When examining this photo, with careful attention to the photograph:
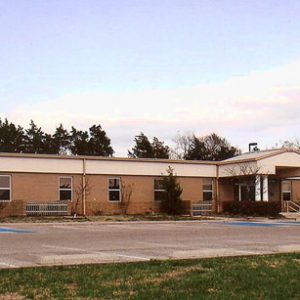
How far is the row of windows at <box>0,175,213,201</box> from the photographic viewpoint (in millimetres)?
36688

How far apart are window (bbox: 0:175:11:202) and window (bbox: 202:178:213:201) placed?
14.8 metres

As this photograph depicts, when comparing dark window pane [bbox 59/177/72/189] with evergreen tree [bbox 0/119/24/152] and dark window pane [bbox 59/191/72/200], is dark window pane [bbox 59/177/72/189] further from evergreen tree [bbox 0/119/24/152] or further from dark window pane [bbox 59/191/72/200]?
evergreen tree [bbox 0/119/24/152]

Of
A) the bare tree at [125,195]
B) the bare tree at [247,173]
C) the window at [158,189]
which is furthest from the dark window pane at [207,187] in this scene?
the bare tree at [125,195]

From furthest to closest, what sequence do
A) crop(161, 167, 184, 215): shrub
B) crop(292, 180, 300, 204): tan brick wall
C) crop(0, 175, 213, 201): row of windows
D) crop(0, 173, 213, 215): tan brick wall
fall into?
crop(292, 180, 300, 204): tan brick wall, crop(161, 167, 184, 215): shrub, crop(0, 173, 213, 215): tan brick wall, crop(0, 175, 213, 201): row of windows

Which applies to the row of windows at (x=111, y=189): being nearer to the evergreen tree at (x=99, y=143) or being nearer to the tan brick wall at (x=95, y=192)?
the tan brick wall at (x=95, y=192)

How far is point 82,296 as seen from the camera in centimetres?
772

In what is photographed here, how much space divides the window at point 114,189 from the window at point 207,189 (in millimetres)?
7113

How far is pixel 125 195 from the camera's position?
40.9 m

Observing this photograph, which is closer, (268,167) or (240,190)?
(268,167)

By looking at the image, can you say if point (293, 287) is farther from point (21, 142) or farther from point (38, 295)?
point (21, 142)

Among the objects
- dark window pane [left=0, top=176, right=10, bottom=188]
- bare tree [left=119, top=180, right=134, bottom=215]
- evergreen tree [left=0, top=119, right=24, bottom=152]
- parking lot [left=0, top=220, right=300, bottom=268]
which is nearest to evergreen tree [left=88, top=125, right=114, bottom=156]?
evergreen tree [left=0, top=119, right=24, bottom=152]

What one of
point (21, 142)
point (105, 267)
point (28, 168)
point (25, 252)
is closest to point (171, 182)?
point (28, 168)

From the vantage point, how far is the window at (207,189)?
44438 millimetres

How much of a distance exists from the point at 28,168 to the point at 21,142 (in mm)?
43717
